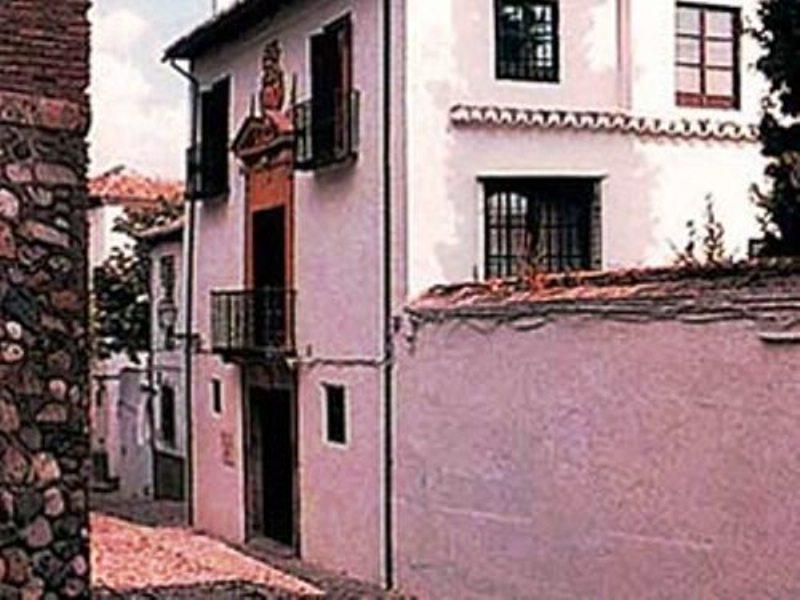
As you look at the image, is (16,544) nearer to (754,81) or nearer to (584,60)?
(584,60)

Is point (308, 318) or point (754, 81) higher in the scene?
point (754, 81)

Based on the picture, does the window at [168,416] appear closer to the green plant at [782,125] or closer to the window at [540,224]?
the window at [540,224]

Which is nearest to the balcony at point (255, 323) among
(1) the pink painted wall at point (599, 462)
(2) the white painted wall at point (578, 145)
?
(1) the pink painted wall at point (599, 462)

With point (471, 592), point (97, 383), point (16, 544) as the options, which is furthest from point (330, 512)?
point (97, 383)

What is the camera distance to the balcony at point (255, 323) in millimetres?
18375

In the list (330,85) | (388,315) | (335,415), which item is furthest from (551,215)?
(335,415)

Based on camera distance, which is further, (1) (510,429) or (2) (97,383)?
(2) (97,383)

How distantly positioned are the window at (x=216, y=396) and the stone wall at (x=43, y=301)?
13536 mm

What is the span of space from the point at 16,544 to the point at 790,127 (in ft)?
23.0

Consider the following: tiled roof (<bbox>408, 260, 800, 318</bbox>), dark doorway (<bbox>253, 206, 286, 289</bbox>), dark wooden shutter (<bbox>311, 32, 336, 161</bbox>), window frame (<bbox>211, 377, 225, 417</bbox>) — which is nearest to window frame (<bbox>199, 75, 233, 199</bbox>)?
dark doorway (<bbox>253, 206, 286, 289</bbox>)

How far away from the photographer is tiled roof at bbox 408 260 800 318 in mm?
10117

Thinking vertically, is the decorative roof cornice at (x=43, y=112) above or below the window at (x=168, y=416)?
above

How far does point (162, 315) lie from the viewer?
2795 cm

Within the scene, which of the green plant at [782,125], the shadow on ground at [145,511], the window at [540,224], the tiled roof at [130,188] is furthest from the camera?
the tiled roof at [130,188]
